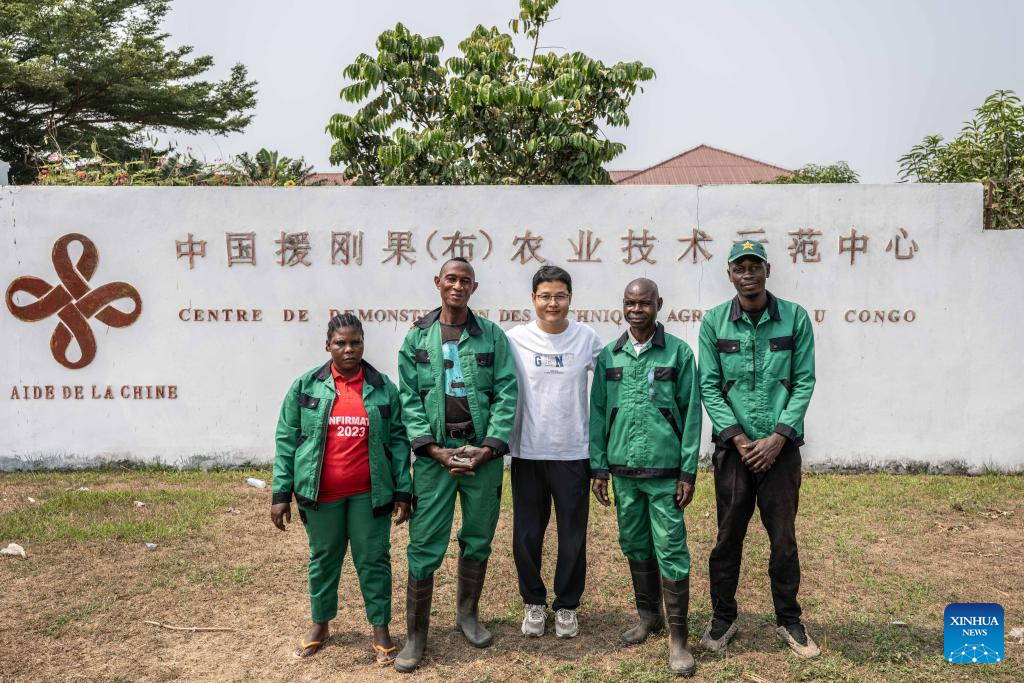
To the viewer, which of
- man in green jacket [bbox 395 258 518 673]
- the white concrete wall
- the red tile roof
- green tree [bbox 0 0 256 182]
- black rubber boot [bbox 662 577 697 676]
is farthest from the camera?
the red tile roof

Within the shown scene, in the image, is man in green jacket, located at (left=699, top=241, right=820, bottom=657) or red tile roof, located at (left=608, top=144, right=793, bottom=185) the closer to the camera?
man in green jacket, located at (left=699, top=241, right=820, bottom=657)

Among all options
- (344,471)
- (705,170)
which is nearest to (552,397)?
(344,471)

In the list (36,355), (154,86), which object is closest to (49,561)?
(36,355)

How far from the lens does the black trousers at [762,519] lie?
326 centimetres

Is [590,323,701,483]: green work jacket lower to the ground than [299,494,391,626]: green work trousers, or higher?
higher

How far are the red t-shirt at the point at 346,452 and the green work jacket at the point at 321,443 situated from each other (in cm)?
3

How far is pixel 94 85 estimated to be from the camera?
59.8 feet

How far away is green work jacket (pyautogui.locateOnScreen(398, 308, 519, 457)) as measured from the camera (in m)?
3.30

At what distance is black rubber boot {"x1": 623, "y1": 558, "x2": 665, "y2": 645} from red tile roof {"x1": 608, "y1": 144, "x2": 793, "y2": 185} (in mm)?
23735

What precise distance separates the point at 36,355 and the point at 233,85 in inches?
605

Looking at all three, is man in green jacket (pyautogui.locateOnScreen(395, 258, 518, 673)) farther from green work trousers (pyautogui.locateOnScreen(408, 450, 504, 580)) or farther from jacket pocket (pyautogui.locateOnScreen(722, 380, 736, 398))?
jacket pocket (pyautogui.locateOnScreen(722, 380, 736, 398))

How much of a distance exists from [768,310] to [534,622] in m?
1.56

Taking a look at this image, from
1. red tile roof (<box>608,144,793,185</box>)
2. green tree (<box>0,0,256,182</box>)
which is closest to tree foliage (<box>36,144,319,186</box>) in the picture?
green tree (<box>0,0,256,182</box>)

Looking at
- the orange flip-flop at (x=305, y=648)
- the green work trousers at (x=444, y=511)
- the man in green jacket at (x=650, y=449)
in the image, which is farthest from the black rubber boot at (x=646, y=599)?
the orange flip-flop at (x=305, y=648)
